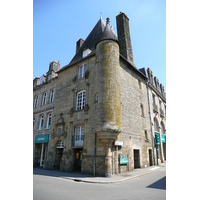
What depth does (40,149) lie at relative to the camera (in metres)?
15.6

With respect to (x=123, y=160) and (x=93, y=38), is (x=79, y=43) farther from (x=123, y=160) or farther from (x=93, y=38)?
(x=123, y=160)

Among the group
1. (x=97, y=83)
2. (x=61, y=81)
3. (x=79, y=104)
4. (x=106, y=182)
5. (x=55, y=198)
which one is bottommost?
(x=106, y=182)

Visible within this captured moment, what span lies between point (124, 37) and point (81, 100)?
8017 mm

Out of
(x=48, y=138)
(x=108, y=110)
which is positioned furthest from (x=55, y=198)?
(x=48, y=138)

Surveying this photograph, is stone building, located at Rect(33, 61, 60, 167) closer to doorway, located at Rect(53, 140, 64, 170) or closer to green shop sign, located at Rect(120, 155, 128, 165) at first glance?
doorway, located at Rect(53, 140, 64, 170)

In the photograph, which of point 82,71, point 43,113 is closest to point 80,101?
point 82,71

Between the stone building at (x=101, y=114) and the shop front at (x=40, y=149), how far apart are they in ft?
0.31

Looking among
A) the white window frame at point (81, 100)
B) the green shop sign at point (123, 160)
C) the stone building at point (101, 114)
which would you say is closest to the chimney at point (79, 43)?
the stone building at point (101, 114)

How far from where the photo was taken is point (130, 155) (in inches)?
454

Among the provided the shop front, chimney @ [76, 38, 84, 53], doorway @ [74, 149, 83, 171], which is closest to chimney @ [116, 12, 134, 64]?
chimney @ [76, 38, 84, 53]

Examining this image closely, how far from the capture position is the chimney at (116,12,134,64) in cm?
1484
